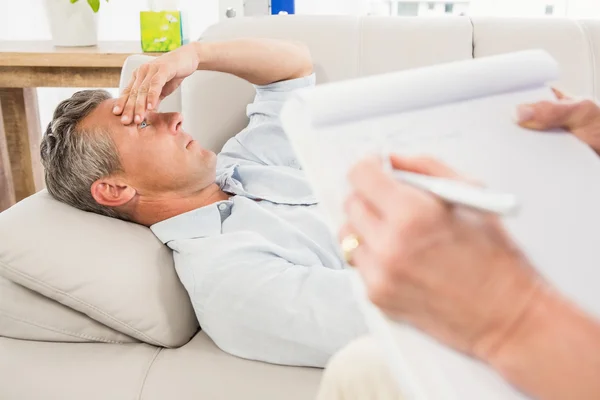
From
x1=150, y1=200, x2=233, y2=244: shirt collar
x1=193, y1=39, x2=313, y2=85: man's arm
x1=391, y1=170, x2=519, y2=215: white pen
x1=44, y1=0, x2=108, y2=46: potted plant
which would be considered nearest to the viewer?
x1=391, y1=170, x2=519, y2=215: white pen

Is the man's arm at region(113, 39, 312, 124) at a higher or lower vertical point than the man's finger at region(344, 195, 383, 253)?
lower

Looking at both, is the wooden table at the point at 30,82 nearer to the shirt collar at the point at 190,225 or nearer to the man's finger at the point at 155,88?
the man's finger at the point at 155,88

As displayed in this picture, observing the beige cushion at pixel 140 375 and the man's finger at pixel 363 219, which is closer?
the man's finger at pixel 363 219

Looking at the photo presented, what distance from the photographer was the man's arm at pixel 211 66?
1288 mm

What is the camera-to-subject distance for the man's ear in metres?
1.27

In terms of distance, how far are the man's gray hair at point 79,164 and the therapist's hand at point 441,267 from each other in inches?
37.2

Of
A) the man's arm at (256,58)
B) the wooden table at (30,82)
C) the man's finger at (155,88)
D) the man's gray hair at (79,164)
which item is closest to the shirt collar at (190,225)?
the man's gray hair at (79,164)

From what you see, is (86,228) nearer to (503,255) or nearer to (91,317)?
(91,317)

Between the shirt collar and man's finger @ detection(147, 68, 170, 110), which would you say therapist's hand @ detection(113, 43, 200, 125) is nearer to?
man's finger @ detection(147, 68, 170, 110)

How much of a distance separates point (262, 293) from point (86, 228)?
368mm

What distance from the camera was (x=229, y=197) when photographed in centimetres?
144

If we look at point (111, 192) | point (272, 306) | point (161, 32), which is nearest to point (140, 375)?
point (272, 306)

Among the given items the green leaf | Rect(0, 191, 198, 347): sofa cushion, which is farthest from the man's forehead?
the green leaf

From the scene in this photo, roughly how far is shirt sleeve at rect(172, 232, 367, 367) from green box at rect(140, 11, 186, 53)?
1159 mm
